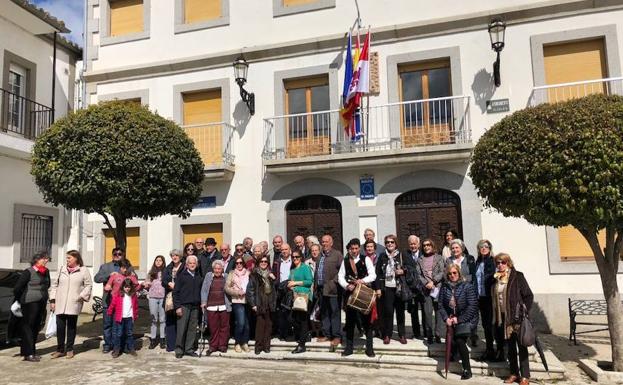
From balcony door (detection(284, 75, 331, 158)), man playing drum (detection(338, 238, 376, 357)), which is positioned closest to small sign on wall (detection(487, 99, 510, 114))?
balcony door (detection(284, 75, 331, 158))

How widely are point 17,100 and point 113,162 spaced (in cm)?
637

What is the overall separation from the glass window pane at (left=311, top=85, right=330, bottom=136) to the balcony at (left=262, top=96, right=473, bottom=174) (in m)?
0.02

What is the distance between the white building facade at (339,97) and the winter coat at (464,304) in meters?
3.81

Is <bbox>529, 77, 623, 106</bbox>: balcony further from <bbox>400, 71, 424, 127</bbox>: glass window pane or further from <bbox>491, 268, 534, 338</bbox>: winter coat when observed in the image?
<bbox>491, 268, 534, 338</bbox>: winter coat

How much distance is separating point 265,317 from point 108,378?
2.23 m

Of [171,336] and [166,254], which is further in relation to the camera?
[166,254]

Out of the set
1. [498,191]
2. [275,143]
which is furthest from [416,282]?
[275,143]

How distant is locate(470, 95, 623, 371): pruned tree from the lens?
5648 mm

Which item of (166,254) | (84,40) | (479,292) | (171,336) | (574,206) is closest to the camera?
(574,206)

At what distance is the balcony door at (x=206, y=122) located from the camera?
11.7m

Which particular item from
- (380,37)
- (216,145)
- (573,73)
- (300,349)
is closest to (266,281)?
(300,349)

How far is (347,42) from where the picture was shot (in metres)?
11.0

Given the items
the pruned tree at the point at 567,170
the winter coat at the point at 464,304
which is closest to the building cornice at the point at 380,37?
the pruned tree at the point at 567,170

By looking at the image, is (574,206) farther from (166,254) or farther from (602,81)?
(166,254)
